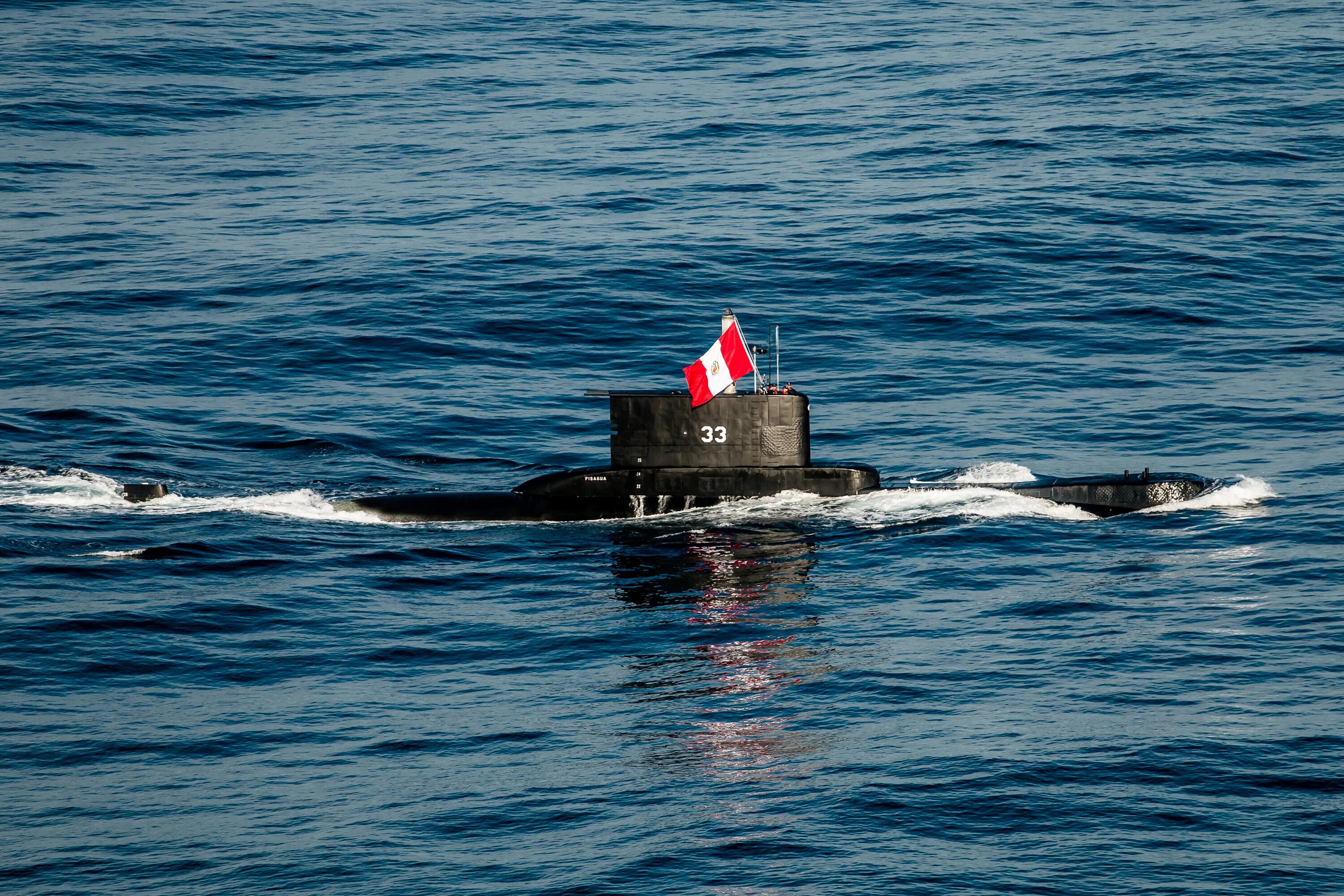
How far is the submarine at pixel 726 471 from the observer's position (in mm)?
29391

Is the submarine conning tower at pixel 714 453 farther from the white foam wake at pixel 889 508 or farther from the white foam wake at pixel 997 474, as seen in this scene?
the white foam wake at pixel 997 474

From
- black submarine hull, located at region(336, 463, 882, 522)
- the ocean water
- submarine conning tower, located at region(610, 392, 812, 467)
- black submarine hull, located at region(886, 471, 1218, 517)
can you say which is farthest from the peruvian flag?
black submarine hull, located at region(886, 471, 1218, 517)

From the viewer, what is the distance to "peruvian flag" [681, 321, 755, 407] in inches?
1118

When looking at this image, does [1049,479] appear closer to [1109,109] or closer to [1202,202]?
[1202,202]

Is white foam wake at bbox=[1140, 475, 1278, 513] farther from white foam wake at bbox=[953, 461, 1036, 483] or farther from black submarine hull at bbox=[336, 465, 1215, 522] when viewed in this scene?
white foam wake at bbox=[953, 461, 1036, 483]

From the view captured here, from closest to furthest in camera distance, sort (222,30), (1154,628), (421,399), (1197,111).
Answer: (1154,628) → (421,399) → (1197,111) → (222,30)

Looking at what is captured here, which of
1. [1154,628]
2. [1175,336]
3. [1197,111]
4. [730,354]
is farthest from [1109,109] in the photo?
[1154,628]

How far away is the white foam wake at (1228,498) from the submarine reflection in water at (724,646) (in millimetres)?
6988

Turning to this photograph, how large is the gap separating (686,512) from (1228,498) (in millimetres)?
10263

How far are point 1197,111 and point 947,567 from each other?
130 ft

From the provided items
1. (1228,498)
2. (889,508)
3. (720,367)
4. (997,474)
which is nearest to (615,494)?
(720,367)

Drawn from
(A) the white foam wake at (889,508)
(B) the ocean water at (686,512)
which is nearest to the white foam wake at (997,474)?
(B) the ocean water at (686,512)

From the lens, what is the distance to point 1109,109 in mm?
60531

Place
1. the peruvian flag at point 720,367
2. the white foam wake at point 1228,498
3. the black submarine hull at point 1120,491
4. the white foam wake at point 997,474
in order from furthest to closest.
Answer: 1. the white foam wake at point 997,474
2. the black submarine hull at point 1120,491
3. the white foam wake at point 1228,498
4. the peruvian flag at point 720,367
